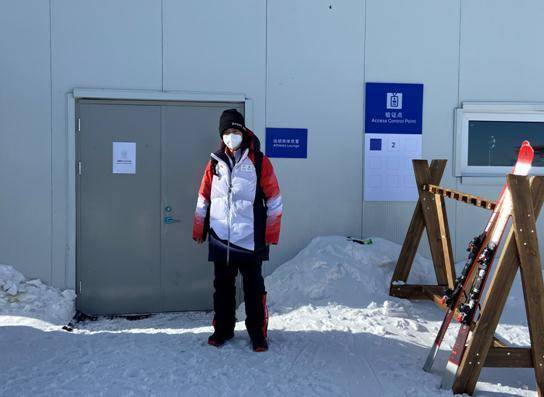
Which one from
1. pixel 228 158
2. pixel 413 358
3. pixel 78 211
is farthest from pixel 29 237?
pixel 413 358

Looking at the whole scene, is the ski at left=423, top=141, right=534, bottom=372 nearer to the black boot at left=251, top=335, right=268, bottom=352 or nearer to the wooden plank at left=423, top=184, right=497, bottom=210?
the wooden plank at left=423, top=184, right=497, bottom=210

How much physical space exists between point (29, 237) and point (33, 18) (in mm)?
2247

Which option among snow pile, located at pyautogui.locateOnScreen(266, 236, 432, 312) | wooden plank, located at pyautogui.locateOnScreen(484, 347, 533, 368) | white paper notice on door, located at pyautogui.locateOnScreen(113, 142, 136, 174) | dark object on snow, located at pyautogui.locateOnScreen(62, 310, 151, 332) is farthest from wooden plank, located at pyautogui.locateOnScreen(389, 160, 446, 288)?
white paper notice on door, located at pyautogui.locateOnScreen(113, 142, 136, 174)

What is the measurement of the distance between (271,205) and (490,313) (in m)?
1.68

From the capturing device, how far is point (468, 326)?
3.22 m

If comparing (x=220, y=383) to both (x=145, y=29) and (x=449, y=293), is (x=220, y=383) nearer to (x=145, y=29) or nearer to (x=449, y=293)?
(x=449, y=293)

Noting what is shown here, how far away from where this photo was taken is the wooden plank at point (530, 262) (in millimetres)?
3088

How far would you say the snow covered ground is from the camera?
10.9 ft

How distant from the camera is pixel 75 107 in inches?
209

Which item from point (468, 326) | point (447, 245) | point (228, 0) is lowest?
point (468, 326)

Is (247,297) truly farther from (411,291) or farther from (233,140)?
(411,291)

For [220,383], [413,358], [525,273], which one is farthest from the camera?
[413,358]

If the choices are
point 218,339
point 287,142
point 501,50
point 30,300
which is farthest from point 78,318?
point 501,50

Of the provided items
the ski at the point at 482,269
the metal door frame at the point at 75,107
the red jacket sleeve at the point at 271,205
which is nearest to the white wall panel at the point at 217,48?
the metal door frame at the point at 75,107
